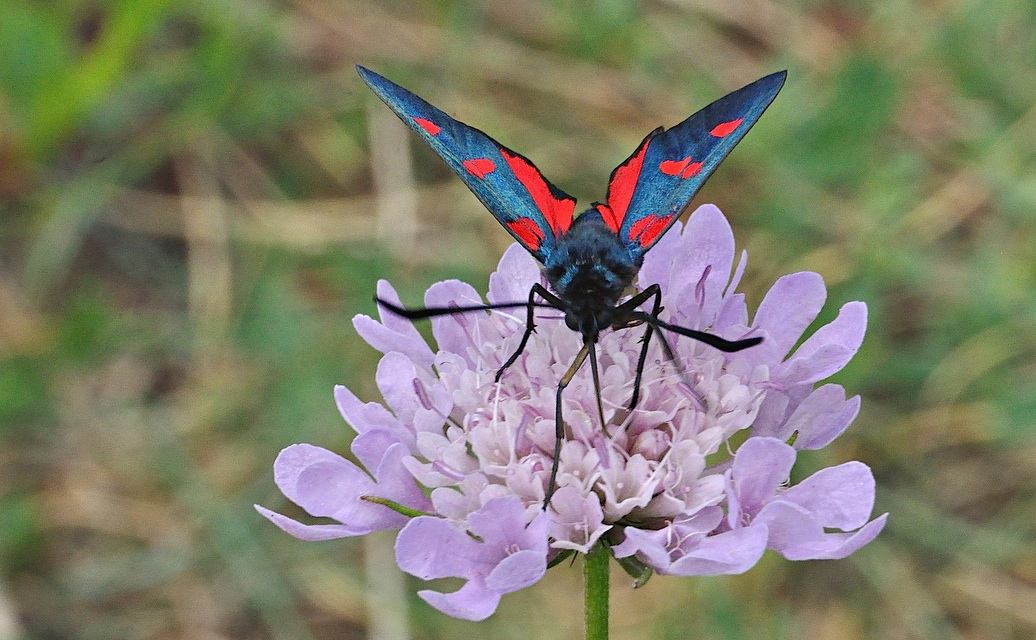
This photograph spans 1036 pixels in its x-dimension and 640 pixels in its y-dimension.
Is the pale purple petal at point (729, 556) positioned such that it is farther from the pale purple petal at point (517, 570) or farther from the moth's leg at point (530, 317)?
the moth's leg at point (530, 317)

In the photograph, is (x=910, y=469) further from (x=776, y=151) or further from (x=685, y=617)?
(x=776, y=151)

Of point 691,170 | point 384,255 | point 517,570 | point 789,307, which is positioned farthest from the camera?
point 384,255

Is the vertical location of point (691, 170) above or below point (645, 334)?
above

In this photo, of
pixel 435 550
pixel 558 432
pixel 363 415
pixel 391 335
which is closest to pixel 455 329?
pixel 391 335

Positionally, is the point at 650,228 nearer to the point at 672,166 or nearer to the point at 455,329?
the point at 672,166

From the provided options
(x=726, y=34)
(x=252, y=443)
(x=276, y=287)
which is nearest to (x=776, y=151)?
(x=726, y=34)

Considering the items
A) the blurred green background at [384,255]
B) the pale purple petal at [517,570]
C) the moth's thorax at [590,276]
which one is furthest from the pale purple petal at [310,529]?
the blurred green background at [384,255]
